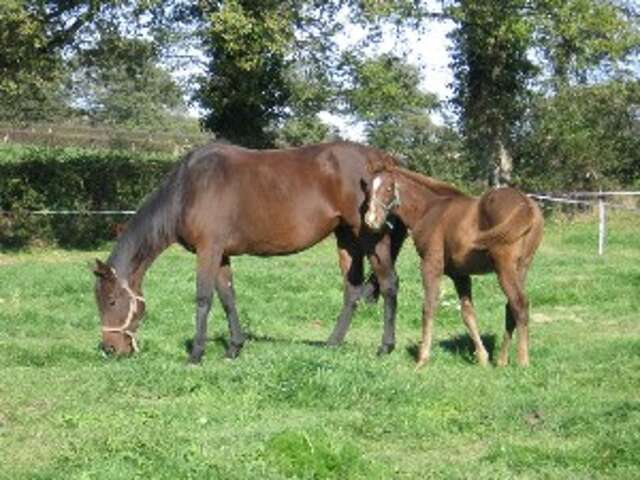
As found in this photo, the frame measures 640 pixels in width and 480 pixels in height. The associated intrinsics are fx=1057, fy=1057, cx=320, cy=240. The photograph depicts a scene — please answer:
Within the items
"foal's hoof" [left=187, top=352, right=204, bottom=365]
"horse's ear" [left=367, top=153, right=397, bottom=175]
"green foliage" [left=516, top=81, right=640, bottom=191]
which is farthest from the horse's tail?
"green foliage" [left=516, top=81, right=640, bottom=191]

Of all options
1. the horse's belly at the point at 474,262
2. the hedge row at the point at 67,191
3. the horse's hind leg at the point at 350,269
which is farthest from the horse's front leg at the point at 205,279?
the hedge row at the point at 67,191

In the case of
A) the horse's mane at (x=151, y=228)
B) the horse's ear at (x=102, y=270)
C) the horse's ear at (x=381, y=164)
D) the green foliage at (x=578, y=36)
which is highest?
the green foliage at (x=578, y=36)

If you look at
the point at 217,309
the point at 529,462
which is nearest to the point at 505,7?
the point at 217,309

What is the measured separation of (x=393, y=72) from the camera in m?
24.3

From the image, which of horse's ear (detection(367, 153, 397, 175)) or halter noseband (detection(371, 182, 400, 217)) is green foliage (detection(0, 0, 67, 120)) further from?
halter noseband (detection(371, 182, 400, 217))

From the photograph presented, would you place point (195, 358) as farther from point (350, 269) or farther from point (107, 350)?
point (350, 269)

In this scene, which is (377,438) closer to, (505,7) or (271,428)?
(271,428)

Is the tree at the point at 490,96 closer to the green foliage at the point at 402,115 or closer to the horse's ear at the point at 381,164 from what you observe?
the green foliage at the point at 402,115

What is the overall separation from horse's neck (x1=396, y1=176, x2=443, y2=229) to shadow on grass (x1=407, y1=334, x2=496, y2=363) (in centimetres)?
130

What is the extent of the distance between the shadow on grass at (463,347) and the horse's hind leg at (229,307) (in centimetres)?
170

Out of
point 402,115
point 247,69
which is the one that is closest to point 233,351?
point 247,69

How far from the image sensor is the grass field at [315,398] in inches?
236

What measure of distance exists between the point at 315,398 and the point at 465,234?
272cm

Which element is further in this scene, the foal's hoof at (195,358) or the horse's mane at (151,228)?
the horse's mane at (151,228)
